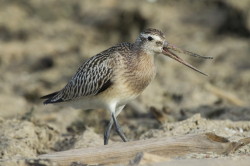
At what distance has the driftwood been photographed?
20.3ft

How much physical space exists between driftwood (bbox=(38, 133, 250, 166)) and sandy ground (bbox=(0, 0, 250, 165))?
0.95 metres

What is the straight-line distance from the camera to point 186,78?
12.7 metres

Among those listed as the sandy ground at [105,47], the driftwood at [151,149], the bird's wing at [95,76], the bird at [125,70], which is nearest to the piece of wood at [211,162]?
the driftwood at [151,149]

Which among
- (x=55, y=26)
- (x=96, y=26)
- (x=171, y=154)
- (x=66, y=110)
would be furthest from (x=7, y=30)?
(x=171, y=154)

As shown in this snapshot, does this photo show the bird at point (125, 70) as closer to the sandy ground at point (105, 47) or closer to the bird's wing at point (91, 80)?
the bird's wing at point (91, 80)

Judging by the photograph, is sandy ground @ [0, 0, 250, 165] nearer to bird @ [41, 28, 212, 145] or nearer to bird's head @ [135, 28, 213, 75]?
bird @ [41, 28, 212, 145]

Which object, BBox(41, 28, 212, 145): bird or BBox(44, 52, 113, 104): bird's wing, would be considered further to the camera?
BBox(44, 52, 113, 104): bird's wing

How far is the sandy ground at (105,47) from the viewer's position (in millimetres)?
8852

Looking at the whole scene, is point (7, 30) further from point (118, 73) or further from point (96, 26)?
point (118, 73)

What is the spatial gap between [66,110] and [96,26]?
4.32 meters

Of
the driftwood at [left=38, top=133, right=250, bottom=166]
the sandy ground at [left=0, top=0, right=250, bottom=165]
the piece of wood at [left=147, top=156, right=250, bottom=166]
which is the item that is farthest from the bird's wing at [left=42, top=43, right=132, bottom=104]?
the piece of wood at [left=147, top=156, right=250, bottom=166]

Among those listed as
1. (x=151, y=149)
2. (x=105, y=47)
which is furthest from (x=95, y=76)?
(x=105, y=47)

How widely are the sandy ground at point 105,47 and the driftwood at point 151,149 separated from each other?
954mm

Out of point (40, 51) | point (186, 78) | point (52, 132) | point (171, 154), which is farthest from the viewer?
point (40, 51)
